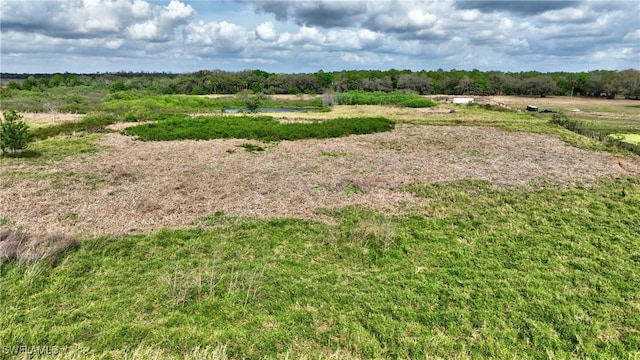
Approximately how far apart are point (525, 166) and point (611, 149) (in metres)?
9.77

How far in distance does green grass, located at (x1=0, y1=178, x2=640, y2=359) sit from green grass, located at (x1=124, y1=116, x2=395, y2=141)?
18457 mm

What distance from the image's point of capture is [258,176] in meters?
18.2

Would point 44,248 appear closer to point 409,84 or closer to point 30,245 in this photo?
point 30,245

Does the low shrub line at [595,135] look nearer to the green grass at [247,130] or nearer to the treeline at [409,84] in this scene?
the green grass at [247,130]

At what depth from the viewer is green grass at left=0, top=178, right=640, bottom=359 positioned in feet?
23.1

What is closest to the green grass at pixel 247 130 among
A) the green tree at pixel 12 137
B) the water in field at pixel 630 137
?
the green tree at pixel 12 137

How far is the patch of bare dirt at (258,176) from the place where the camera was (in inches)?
523

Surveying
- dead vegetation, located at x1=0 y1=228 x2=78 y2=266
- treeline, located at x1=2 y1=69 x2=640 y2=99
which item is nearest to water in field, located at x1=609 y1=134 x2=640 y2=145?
dead vegetation, located at x1=0 y1=228 x2=78 y2=266

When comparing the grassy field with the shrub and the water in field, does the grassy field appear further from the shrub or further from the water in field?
the water in field

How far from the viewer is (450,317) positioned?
7.79 metres

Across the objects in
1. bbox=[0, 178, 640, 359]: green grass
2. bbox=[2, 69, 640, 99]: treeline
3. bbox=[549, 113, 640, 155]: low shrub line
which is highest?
bbox=[2, 69, 640, 99]: treeline

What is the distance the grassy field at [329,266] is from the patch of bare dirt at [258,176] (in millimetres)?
147

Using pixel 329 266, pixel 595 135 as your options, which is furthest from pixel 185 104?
pixel 329 266

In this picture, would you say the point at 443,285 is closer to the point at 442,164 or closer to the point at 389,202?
the point at 389,202
